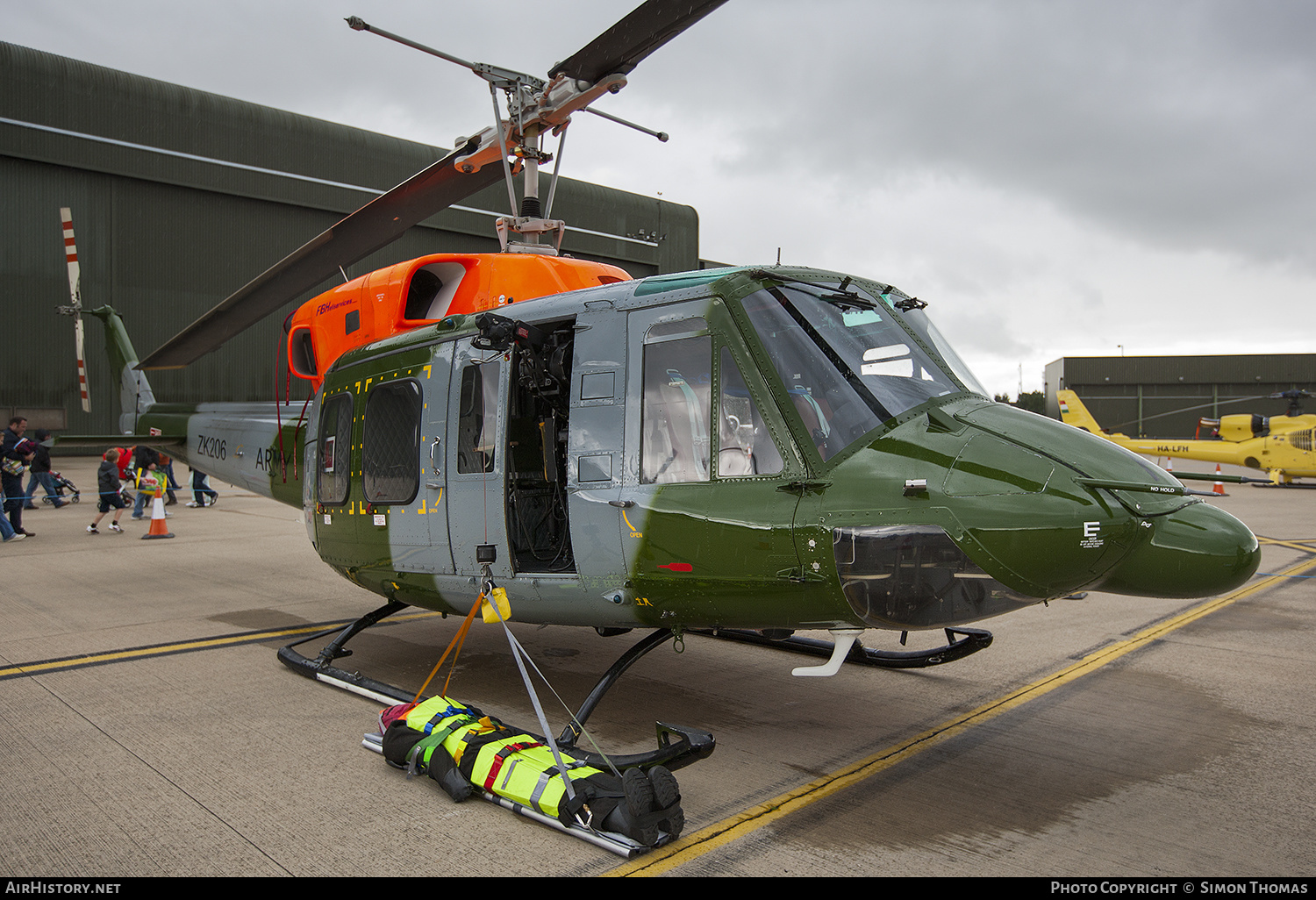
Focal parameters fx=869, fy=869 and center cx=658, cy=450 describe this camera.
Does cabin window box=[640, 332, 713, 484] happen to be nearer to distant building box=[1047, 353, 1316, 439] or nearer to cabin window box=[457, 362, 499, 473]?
cabin window box=[457, 362, 499, 473]

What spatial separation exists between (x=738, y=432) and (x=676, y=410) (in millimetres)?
388

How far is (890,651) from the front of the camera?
6.18 m

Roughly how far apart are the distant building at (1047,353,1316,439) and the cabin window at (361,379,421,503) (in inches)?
2123

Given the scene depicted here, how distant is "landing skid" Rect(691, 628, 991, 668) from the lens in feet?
17.4

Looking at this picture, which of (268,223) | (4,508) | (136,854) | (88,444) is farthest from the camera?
Answer: (268,223)

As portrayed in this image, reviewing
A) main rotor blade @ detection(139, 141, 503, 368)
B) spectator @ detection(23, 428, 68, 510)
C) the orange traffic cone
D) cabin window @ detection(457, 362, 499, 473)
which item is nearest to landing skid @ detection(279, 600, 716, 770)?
cabin window @ detection(457, 362, 499, 473)

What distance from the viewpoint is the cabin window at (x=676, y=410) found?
4.29m

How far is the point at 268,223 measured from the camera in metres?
31.6

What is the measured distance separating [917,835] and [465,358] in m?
3.53

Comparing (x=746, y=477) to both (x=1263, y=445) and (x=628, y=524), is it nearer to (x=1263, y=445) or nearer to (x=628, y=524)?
(x=628, y=524)

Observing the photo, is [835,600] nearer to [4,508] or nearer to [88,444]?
[88,444]

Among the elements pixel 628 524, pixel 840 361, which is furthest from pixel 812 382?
pixel 628 524

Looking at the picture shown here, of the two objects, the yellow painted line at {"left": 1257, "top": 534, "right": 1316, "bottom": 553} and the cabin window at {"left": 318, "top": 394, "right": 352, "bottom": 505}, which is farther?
the yellow painted line at {"left": 1257, "top": 534, "right": 1316, "bottom": 553}
